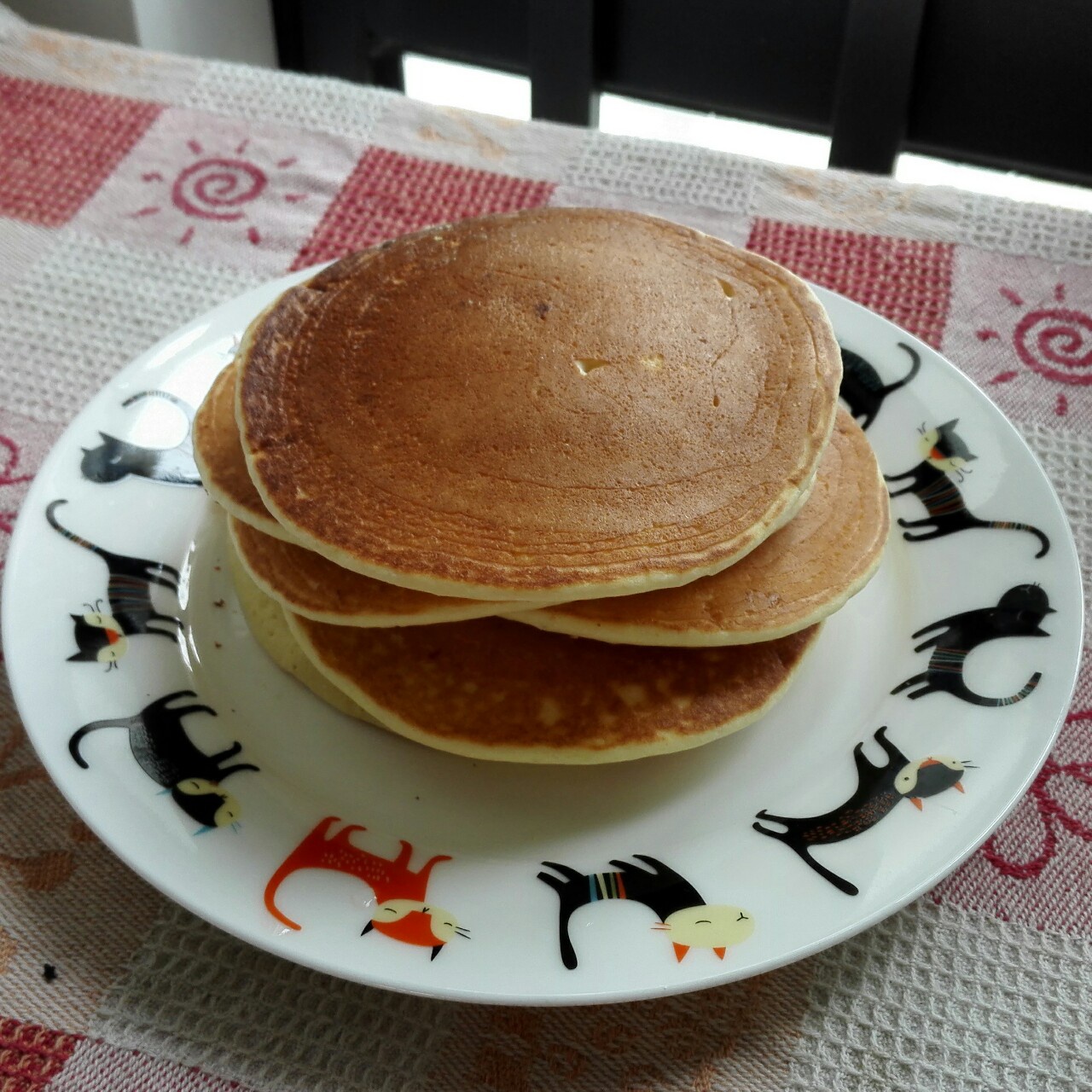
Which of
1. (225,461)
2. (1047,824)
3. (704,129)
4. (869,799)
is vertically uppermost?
(225,461)

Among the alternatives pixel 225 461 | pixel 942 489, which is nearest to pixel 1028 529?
pixel 942 489

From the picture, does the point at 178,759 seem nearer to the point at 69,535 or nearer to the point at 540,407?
the point at 69,535

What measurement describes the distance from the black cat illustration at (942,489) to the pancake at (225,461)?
651 mm

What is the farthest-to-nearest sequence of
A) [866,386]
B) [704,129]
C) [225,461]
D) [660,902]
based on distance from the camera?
[704,129] → [866,386] → [225,461] → [660,902]

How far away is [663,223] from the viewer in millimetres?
1268

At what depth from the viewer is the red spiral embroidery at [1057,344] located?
4.98 ft

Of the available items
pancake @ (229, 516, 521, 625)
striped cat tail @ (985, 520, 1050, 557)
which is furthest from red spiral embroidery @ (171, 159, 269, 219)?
striped cat tail @ (985, 520, 1050, 557)

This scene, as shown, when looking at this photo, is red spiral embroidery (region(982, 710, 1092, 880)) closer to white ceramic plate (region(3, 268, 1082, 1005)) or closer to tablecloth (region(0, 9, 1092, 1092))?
tablecloth (region(0, 9, 1092, 1092))

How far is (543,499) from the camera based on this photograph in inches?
38.5

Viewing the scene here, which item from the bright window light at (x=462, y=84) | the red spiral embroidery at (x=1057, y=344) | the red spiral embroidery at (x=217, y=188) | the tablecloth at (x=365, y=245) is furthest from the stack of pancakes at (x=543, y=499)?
the bright window light at (x=462, y=84)

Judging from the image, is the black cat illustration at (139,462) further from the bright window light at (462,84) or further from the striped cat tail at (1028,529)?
the bright window light at (462,84)

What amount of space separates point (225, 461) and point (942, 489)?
2.40 feet

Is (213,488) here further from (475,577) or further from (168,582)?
(475,577)

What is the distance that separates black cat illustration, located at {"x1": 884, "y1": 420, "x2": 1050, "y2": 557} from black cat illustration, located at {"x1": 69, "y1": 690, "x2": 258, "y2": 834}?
72cm
